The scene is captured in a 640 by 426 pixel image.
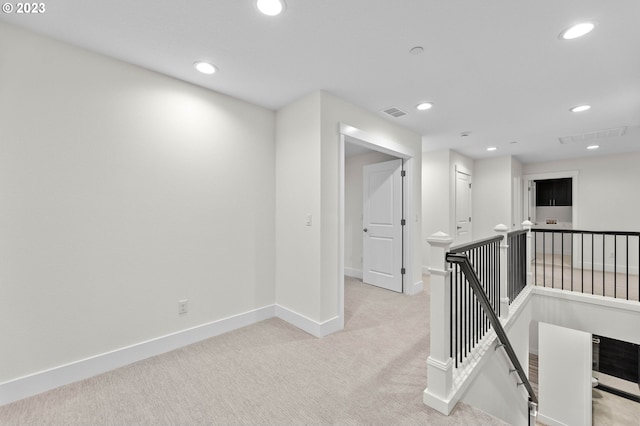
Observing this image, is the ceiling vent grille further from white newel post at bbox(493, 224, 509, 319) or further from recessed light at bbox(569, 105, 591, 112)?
white newel post at bbox(493, 224, 509, 319)

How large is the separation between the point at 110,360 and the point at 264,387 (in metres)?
1.30

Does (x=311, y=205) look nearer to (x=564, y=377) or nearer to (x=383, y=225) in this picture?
(x=383, y=225)

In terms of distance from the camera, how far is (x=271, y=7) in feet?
5.45

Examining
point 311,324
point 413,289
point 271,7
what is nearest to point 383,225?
point 413,289

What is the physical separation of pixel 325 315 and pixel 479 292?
1.48m

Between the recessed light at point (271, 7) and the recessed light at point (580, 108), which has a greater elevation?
the recessed light at point (271, 7)

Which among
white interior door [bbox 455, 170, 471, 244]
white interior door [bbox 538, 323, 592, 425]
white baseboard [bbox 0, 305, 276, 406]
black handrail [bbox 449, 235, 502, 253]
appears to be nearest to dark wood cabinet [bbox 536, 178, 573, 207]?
white interior door [bbox 455, 170, 471, 244]

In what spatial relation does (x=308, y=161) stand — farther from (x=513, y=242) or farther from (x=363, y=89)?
(x=513, y=242)

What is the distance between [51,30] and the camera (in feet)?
6.13

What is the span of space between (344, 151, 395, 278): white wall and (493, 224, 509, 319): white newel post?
2.46 m

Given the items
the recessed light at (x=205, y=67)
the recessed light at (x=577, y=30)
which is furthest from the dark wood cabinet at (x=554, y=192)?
the recessed light at (x=205, y=67)

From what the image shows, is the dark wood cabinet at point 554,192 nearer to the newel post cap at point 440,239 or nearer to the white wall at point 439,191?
the white wall at point 439,191

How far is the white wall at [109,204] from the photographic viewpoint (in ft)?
6.03

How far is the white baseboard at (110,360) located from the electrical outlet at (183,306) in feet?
0.59
